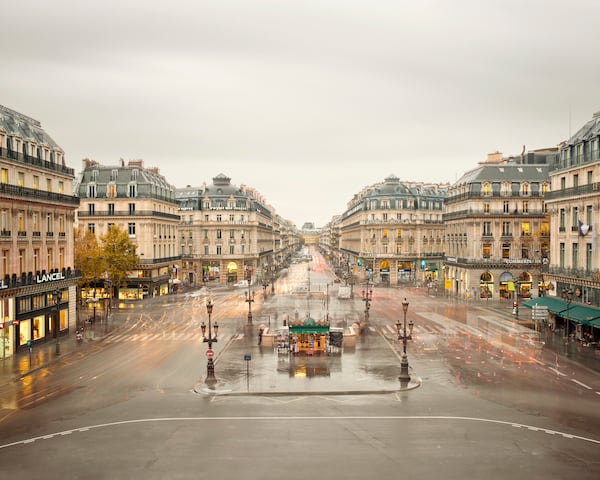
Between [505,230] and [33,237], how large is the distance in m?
64.8

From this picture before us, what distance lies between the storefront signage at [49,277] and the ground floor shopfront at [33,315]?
1.21ft

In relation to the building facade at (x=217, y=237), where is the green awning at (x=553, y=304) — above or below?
below

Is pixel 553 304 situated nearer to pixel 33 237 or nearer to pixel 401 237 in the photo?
pixel 33 237

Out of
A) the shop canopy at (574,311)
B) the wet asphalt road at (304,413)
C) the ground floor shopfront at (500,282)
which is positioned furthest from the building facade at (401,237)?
the wet asphalt road at (304,413)

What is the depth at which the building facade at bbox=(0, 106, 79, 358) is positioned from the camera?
1718 inches

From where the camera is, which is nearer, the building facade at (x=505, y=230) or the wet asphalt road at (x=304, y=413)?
the wet asphalt road at (x=304, y=413)

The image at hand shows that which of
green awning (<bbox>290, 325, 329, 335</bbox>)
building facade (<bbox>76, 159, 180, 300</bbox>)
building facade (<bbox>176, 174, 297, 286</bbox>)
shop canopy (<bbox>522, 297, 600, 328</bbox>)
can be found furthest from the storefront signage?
building facade (<bbox>176, 174, 297, 286</bbox>)

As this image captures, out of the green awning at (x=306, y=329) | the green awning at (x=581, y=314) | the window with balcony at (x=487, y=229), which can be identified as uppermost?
the window with balcony at (x=487, y=229)

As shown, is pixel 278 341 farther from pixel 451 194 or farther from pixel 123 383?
pixel 451 194

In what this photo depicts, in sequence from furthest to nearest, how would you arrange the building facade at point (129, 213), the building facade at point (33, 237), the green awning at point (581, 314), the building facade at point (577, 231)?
the building facade at point (129, 213) < the building facade at point (577, 231) < the green awning at point (581, 314) < the building facade at point (33, 237)

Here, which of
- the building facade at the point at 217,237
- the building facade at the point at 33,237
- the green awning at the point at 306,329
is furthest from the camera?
the building facade at the point at 217,237

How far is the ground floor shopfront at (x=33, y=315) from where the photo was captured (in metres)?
42.7

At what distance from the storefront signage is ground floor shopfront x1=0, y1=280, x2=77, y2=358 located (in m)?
0.37

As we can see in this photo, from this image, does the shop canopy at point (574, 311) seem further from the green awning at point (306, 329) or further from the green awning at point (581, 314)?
the green awning at point (306, 329)
